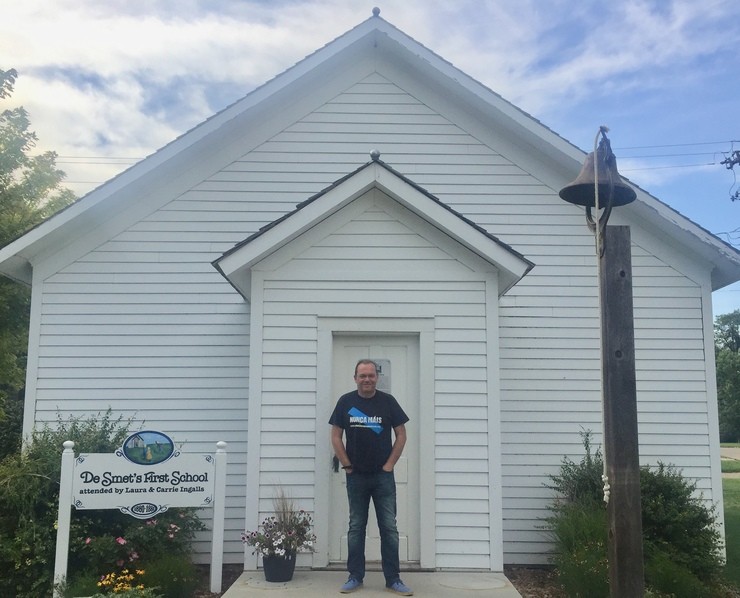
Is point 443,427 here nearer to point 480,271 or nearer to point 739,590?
point 480,271

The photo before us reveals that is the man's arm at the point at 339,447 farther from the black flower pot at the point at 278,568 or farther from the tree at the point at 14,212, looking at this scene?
the tree at the point at 14,212

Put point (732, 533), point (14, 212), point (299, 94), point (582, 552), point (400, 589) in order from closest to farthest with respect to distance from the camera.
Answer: point (400, 589), point (582, 552), point (299, 94), point (732, 533), point (14, 212)

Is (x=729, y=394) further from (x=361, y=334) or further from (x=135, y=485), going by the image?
(x=135, y=485)

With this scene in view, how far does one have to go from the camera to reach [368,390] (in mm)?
6188

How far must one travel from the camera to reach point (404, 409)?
7.16 m

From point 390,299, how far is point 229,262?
1624 mm

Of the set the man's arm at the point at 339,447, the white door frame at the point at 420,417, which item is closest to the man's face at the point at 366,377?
the man's arm at the point at 339,447

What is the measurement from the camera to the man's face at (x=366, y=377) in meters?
6.11

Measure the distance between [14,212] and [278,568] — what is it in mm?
12438

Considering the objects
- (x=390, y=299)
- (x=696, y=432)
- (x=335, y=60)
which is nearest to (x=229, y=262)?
(x=390, y=299)

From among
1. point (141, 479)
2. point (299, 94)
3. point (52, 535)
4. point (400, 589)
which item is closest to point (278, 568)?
point (400, 589)

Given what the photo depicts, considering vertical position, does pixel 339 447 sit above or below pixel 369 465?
above

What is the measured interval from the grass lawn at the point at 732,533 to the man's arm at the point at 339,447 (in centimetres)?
482

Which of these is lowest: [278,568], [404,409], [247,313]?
[278,568]
